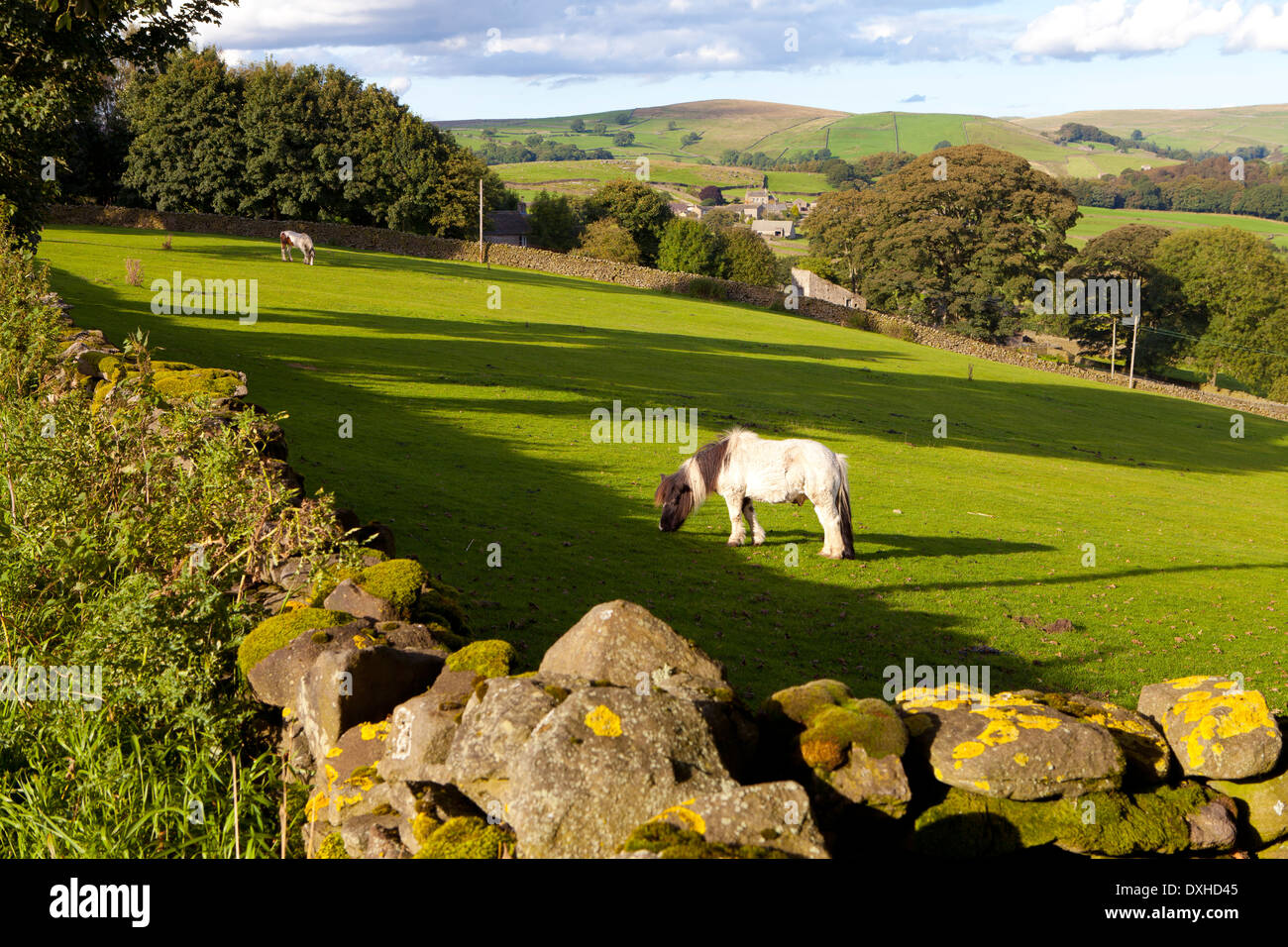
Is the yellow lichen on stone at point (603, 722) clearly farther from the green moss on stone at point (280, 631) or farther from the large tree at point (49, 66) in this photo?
the large tree at point (49, 66)

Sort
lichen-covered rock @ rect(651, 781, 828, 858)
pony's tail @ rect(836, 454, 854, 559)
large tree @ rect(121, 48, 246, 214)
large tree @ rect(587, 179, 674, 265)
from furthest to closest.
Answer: large tree @ rect(587, 179, 674, 265)
large tree @ rect(121, 48, 246, 214)
pony's tail @ rect(836, 454, 854, 559)
lichen-covered rock @ rect(651, 781, 828, 858)

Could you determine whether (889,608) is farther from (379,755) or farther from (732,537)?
(379,755)

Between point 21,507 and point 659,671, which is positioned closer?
point 659,671

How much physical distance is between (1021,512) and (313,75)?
81.7 m

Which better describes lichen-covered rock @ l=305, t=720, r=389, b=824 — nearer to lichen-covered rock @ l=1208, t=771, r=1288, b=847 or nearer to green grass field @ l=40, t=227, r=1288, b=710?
lichen-covered rock @ l=1208, t=771, r=1288, b=847

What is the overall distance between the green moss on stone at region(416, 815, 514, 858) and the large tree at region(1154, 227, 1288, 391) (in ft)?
362

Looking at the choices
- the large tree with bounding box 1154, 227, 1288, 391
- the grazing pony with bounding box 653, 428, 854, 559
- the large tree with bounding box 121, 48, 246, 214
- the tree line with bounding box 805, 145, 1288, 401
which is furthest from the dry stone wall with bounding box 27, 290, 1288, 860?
the large tree with bounding box 1154, 227, 1288, 391

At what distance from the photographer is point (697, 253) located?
10231 cm

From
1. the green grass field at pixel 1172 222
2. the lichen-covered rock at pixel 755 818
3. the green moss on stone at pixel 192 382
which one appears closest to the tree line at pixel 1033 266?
the green grass field at pixel 1172 222

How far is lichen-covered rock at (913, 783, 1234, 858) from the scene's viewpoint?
17.3 feet

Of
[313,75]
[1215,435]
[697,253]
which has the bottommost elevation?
[1215,435]

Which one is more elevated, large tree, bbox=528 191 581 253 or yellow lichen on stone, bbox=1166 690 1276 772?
large tree, bbox=528 191 581 253

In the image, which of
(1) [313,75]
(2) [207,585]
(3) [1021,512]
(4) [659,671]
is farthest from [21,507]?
(1) [313,75]

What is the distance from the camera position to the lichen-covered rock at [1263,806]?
567cm
